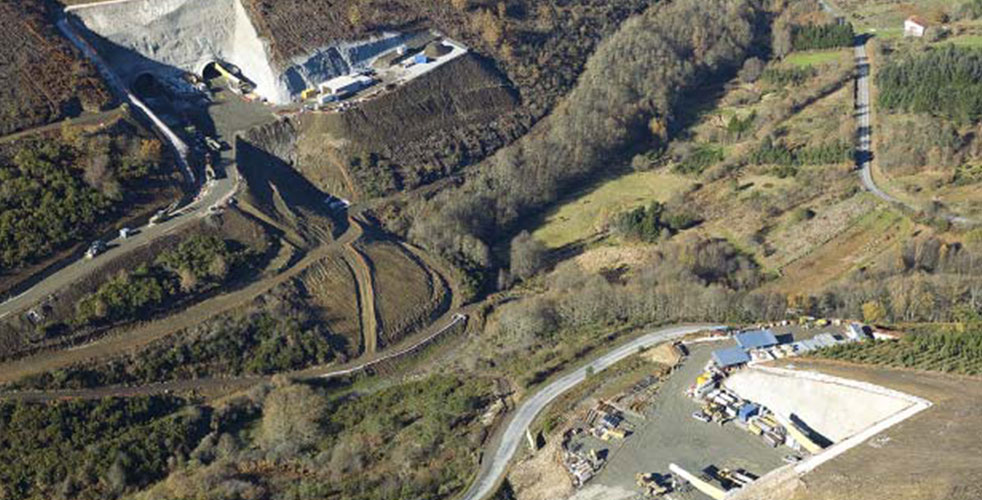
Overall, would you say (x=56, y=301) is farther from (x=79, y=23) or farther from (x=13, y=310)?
(x=79, y=23)

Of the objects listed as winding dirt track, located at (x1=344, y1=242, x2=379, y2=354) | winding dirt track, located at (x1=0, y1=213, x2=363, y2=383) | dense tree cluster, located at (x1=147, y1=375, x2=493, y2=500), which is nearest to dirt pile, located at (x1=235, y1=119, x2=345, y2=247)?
winding dirt track, located at (x1=344, y1=242, x2=379, y2=354)

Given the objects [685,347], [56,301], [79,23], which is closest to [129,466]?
[56,301]

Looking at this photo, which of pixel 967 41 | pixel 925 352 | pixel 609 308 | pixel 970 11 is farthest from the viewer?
pixel 970 11

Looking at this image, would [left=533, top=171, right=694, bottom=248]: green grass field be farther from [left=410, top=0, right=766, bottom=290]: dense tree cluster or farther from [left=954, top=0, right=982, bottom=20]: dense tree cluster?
[left=954, top=0, right=982, bottom=20]: dense tree cluster

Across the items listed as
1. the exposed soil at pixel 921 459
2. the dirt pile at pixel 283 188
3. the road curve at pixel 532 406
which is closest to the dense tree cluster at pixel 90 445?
the road curve at pixel 532 406

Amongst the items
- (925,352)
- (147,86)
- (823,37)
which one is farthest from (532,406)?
(823,37)

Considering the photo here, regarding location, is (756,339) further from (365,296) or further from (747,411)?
(365,296)
